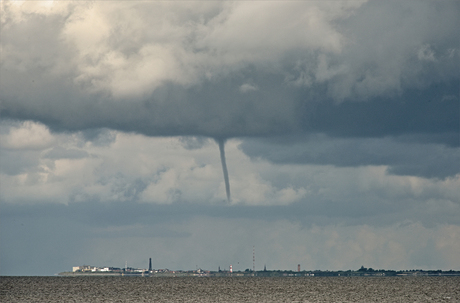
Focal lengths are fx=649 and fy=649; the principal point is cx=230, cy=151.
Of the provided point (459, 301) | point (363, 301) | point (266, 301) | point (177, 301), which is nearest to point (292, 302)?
point (266, 301)

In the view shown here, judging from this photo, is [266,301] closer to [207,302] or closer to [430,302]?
[207,302]

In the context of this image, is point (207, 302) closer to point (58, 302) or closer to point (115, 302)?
point (115, 302)

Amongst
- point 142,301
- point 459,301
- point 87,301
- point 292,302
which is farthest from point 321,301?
point 87,301

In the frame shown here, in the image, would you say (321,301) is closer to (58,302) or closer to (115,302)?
(115,302)

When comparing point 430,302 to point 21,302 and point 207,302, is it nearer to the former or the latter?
point 207,302

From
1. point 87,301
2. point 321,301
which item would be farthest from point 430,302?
point 87,301

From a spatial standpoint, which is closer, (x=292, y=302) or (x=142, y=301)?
(x=292, y=302)
